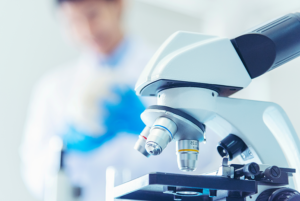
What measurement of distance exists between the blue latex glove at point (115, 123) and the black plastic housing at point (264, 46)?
1070mm

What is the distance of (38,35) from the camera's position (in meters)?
1.69

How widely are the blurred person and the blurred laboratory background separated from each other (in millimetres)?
52

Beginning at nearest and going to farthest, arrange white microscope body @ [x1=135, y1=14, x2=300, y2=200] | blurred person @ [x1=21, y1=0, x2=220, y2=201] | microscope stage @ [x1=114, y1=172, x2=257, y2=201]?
microscope stage @ [x1=114, y1=172, x2=257, y2=201]
white microscope body @ [x1=135, y1=14, x2=300, y2=200]
blurred person @ [x1=21, y1=0, x2=220, y2=201]

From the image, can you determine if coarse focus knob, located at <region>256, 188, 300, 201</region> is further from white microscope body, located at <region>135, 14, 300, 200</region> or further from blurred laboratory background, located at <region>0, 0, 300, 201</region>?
blurred laboratory background, located at <region>0, 0, 300, 201</region>

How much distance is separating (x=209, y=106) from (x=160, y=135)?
5.7 inches

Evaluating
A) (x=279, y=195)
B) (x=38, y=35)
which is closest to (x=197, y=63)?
(x=279, y=195)

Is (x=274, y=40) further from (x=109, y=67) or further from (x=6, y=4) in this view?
(x=6, y=4)

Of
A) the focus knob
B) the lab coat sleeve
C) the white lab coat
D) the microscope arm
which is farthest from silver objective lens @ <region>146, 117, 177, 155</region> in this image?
the lab coat sleeve

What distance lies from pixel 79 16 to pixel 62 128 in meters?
0.60

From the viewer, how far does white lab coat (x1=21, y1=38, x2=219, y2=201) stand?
5.23 ft

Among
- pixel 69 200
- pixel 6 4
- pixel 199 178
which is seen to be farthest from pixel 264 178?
pixel 6 4

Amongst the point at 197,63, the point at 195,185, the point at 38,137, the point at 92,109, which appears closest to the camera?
the point at 195,185

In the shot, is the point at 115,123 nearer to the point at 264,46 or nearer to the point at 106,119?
the point at 106,119

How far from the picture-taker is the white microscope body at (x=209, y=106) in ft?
2.36
